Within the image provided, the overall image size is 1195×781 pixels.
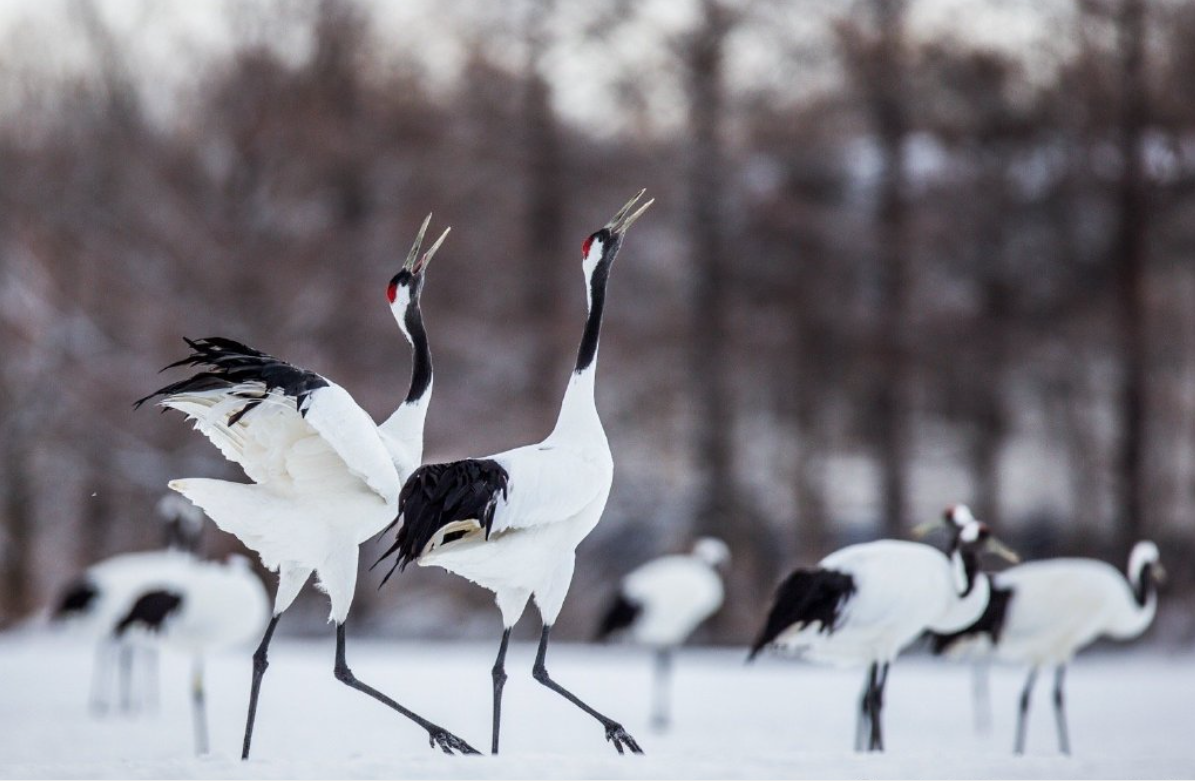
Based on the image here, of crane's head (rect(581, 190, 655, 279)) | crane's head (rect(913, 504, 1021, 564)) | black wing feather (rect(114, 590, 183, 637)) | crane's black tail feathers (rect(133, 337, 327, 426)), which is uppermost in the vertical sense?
crane's head (rect(581, 190, 655, 279))

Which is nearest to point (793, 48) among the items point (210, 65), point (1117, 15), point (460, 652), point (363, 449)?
point (1117, 15)

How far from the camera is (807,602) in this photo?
7.09 meters

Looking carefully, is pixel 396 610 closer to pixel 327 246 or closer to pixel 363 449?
pixel 327 246

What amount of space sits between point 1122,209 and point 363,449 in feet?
40.2

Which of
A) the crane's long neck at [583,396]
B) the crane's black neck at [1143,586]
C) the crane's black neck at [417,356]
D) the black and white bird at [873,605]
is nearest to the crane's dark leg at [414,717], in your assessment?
the crane's black neck at [417,356]

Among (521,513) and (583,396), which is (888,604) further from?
(521,513)

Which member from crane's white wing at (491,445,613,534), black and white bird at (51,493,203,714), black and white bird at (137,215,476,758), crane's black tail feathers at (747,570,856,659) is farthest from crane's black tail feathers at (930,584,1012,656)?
black and white bird at (51,493,203,714)

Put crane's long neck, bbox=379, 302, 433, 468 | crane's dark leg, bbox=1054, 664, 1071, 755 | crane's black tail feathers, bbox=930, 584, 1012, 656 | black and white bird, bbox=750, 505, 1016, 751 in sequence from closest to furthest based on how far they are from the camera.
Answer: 1. crane's long neck, bbox=379, 302, 433, 468
2. black and white bird, bbox=750, 505, 1016, 751
3. crane's dark leg, bbox=1054, 664, 1071, 755
4. crane's black tail feathers, bbox=930, 584, 1012, 656

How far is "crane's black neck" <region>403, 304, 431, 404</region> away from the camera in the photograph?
20.5 ft

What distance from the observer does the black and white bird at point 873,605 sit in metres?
7.05

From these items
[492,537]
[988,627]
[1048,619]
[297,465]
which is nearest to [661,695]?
[988,627]

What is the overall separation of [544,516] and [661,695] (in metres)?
5.09

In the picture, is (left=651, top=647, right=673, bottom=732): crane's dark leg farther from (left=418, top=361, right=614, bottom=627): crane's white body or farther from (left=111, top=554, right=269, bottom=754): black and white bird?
(left=418, top=361, right=614, bottom=627): crane's white body

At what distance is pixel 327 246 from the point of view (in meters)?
16.9
